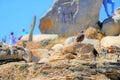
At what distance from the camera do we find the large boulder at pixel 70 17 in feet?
78.6

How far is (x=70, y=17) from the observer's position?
78.7 feet

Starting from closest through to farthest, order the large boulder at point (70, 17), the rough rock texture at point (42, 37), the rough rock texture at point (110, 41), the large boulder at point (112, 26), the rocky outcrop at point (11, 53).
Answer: the rocky outcrop at point (11, 53), the rough rock texture at point (110, 41), the rough rock texture at point (42, 37), the large boulder at point (112, 26), the large boulder at point (70, 17)

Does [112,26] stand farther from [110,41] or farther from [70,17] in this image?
[110,41]

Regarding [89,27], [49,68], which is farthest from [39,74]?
[89,27]

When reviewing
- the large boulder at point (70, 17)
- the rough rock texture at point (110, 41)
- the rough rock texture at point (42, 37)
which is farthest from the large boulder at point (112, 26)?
the rough rock texture at point (42, 37)

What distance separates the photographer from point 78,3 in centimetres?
2397

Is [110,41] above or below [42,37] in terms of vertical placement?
below

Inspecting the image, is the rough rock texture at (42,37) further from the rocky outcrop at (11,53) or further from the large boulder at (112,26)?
the rocky outcrop at (11,53)

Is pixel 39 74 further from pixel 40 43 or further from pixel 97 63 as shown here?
pixel 40 43

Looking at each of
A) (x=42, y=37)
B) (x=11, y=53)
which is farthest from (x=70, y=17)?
(x=11, y=53)

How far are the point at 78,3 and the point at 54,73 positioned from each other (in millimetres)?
16600

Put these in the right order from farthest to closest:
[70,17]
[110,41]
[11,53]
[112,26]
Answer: [70,17]
[112,26]
[110,41]
[11,53]

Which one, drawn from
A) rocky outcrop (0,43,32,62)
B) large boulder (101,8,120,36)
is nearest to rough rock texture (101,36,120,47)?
large boulder (101,8,120,36)

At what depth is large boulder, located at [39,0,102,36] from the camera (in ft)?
78.6
